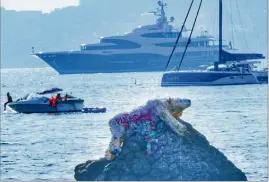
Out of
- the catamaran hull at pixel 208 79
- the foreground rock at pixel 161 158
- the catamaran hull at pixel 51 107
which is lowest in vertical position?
the catamaran hull at pixel 208 79

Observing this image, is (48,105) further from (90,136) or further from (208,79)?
(208,79)

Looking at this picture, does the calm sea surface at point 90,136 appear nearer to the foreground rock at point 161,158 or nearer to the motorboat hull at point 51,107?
the motorboat hull at point 51,107

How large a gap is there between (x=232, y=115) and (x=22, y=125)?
10289 mm

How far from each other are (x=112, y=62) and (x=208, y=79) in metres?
67.9

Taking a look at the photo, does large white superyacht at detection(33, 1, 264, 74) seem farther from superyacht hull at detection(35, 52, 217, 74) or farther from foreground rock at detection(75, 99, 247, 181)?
foreground rock at detection(75, 99, 247, 181)

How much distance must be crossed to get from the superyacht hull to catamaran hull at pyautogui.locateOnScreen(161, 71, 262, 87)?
6254 centimetres

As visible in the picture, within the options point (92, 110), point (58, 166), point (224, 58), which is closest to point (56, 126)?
point (92, 110)

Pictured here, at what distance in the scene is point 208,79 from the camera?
80.4 m

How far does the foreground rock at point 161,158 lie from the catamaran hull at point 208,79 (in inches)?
2386

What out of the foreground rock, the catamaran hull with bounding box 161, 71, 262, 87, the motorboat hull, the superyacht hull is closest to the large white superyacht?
the superyacht hull

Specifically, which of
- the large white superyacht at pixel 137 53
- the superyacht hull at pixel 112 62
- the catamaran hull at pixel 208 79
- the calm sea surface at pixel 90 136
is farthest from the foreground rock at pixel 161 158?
the superyacht hull at pixel 112 62

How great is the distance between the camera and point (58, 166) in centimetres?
2659

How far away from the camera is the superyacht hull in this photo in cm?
14588

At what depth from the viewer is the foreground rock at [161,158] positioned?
61.8 ft
